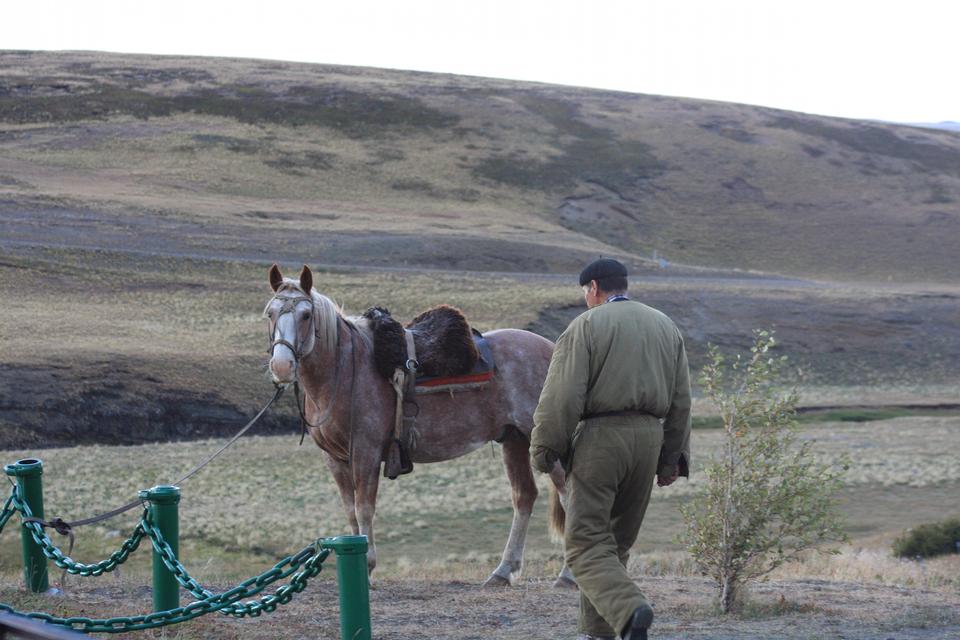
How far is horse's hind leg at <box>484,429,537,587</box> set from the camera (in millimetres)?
9453

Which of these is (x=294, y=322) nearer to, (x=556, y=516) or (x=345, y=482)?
(x=345, y=482)

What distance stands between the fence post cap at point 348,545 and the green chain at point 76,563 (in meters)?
1.88

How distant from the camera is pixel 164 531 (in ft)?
22.5

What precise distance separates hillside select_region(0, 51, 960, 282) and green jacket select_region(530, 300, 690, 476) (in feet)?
132

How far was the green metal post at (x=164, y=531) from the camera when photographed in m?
6.80

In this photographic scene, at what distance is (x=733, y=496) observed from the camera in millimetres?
8062

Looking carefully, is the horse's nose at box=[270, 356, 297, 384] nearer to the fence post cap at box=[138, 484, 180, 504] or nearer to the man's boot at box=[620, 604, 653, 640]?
the fence post cap at box=[138, 484, 180, 504]

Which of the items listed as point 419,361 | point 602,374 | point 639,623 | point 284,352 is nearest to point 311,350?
point 284,352

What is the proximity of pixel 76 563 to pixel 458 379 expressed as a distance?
143 inches

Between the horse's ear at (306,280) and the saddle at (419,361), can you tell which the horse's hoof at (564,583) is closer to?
the saddle at (419,361)

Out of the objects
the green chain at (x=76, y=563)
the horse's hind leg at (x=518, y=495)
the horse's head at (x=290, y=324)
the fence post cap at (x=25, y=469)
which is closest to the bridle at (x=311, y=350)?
the horse's head at (x=290, y=324)

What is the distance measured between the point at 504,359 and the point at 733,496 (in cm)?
253

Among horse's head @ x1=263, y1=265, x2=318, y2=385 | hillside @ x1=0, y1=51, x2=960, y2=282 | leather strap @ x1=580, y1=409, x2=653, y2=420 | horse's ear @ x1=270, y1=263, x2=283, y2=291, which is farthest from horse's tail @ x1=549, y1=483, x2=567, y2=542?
hillside @ x1=0, y1=51, x2=960, y2=282

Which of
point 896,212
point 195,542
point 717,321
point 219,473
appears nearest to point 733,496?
point 195,542
